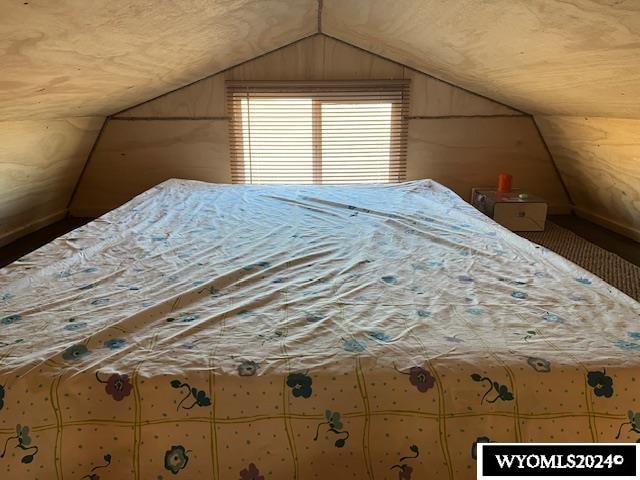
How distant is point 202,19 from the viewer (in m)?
2.05

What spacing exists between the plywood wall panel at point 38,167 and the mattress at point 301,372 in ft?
5.21

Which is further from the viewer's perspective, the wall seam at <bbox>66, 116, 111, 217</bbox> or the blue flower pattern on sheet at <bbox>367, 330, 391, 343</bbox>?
the wall seam at <bbox>66, 116, 111, 217</bbox>

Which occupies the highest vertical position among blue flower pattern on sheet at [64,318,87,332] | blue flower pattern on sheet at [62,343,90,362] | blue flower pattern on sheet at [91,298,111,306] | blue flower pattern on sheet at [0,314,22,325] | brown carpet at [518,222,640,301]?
blue flower pattern on sheet at [91,298,111,306]

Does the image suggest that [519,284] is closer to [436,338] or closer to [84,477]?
[436,338]

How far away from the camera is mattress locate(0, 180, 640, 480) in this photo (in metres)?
0.91

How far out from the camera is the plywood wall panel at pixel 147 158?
12.3 feet

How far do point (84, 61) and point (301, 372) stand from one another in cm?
177

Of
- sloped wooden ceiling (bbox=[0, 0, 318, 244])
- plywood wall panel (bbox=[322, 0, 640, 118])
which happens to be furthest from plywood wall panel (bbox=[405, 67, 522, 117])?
sloped wooden ceiling (bbox=[0, 0, 318, 244])

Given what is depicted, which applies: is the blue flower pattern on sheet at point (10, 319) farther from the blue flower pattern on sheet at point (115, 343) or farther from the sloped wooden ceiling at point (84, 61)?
the sloped wooden ceiling at point (84, 61)

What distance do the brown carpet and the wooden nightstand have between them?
7cm

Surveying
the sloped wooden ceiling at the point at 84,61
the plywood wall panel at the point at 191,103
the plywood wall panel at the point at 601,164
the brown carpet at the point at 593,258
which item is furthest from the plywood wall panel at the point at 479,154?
the plywood wall panel at the point at 191,103

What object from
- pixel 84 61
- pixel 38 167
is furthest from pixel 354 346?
pixel 38 167

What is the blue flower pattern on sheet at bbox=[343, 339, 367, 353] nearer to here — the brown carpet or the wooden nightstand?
the brown carpet

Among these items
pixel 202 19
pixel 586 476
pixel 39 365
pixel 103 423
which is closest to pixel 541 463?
pixel 586 476
